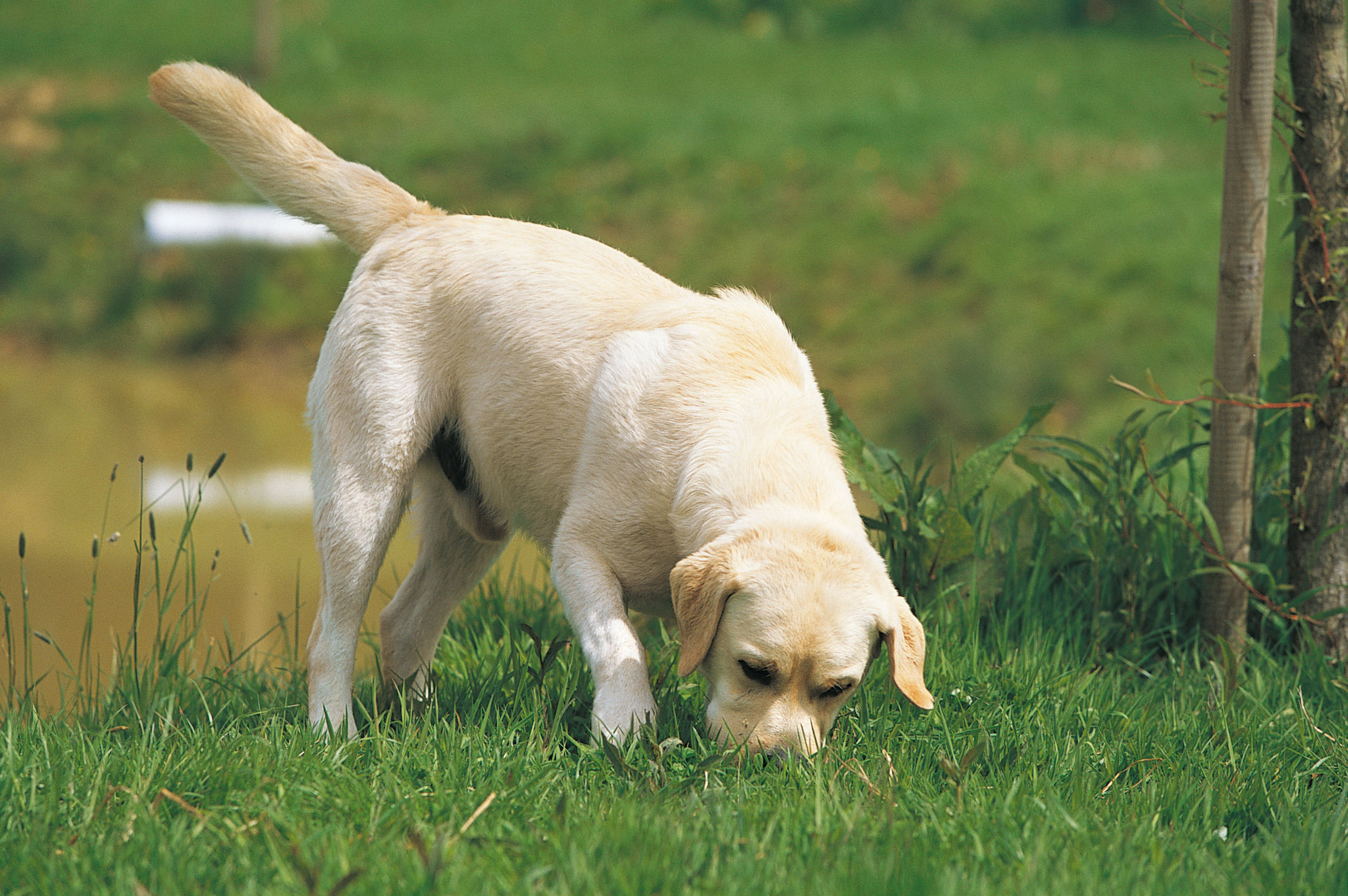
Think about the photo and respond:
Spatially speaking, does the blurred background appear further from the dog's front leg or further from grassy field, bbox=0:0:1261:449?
the dog's front leg

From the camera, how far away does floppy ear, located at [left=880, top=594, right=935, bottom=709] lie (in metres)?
3.13

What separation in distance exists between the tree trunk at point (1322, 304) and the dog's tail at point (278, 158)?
9.55 ft

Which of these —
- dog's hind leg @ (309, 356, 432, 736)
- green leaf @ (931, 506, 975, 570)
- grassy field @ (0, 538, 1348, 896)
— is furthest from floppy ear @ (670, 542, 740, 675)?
green leaf @ (931, 506, 975, 570)

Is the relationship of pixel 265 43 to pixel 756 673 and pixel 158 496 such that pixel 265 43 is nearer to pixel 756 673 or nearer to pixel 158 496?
pixel 158 496

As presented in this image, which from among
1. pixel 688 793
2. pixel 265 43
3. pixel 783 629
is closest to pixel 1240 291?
pixel 783 629

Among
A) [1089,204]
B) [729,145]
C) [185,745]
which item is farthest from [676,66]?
[185,745]

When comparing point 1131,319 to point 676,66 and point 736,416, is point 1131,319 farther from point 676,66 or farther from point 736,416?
point 676,66

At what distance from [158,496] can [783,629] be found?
17.7ft

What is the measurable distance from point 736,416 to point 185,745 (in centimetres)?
164

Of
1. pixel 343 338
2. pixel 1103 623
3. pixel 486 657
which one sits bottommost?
pixel 486 657

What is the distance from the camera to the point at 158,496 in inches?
287

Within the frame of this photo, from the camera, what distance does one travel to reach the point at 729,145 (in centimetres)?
1393

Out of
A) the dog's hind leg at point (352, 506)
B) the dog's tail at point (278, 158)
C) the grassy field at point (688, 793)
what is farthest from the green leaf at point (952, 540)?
the dog's tail at point (278, 158)

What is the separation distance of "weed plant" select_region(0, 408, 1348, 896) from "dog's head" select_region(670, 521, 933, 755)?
12 centimetres
